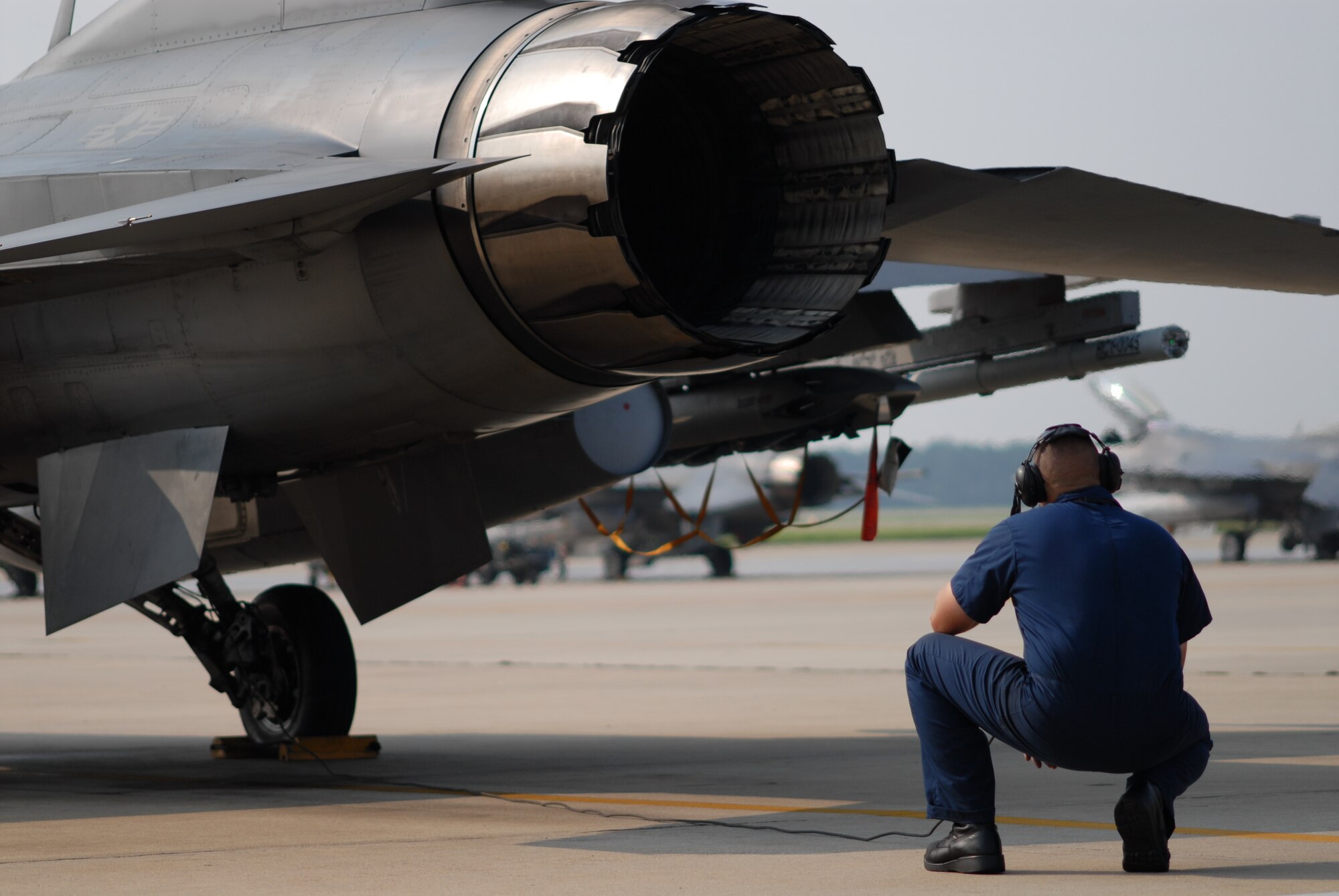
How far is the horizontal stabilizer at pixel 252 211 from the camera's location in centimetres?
647

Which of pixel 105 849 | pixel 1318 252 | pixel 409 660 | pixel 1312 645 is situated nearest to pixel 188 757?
pixel 105 849

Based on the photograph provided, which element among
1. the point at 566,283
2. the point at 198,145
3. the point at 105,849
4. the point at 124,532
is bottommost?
the point at 105,849

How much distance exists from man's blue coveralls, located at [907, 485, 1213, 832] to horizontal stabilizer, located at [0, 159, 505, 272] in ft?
8.23

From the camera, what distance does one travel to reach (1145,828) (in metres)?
5.39

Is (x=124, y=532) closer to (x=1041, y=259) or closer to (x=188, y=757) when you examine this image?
(x=188, y=757)

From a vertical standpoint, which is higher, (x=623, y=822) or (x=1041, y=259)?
(x=1041, y=259)

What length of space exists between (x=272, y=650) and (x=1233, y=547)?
52.1 m

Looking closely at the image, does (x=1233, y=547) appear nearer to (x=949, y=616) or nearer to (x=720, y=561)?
(x=720, y=561)

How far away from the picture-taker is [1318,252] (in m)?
9.08

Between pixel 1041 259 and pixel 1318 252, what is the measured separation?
143cm

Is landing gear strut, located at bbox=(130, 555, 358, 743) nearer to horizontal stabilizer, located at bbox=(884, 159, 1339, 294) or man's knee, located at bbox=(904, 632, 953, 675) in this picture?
horizontal stabilizer, located at bbox=(884, 159, 1339, 294)

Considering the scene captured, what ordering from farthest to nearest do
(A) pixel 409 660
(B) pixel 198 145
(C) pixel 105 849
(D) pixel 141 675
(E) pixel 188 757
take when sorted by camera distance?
(A) pixel 409 660, (D) pixel 141 675, (E) pixel 188 757, (B) pixel 198 145, (C) pixel 105 849

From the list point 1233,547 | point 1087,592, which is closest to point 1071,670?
point 1087,592

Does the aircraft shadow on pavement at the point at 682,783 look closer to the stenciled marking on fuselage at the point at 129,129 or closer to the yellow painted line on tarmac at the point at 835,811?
the yellow painted line on tarmac at the point at 835,811
